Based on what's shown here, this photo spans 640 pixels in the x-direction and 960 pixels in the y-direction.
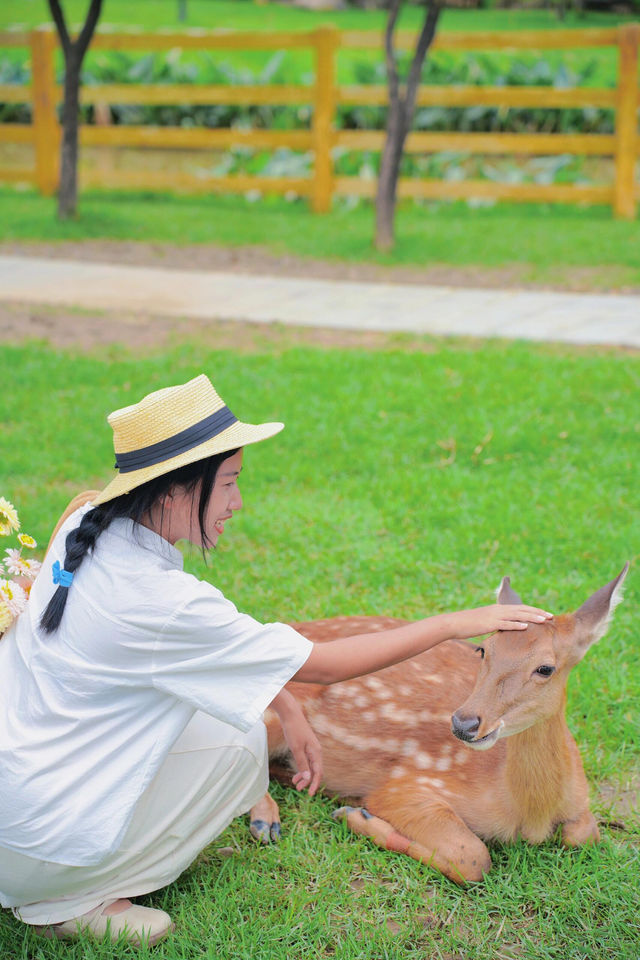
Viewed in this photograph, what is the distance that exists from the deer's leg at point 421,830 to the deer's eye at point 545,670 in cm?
58

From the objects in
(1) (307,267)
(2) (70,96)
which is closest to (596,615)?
(1) (307,267)

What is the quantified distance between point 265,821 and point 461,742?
66cm

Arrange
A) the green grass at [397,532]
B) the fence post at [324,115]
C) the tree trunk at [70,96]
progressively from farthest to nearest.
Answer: the fence post at [324,115] → the tree trunk at [70,96] → the green grass at [397,532]

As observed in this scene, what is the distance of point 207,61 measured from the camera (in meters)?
17.2

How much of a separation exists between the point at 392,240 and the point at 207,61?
22.4 ft

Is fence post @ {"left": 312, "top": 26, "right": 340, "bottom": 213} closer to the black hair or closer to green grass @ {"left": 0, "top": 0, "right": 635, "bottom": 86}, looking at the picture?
the black hair

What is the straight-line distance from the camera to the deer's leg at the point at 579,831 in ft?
11.5

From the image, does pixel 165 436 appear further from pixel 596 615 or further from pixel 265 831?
Answer: pixel 265 831

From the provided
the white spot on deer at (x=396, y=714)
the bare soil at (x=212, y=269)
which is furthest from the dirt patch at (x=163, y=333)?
the white spot on deer at (x=396, y=714)

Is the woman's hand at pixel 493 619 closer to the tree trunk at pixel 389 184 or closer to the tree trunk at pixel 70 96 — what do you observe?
the tree trunk at pixel 389 184

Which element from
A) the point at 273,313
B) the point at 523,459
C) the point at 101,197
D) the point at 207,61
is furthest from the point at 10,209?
the point at 523,459

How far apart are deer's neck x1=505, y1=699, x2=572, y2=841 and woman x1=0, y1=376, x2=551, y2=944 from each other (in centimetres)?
46

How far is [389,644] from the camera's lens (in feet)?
10.0

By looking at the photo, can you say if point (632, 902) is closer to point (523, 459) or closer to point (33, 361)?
point (523, 459)
